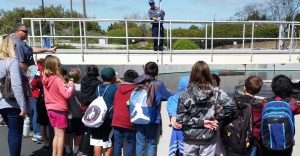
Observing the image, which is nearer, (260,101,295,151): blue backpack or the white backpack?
(260,101,295,151): blue backpack

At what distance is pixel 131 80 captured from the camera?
4.78 meters

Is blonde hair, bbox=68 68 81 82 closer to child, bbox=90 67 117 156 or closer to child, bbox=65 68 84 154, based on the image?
child, bbox=65 68 84 154

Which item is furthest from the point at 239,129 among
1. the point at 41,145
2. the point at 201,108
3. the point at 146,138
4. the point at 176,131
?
the point at 41,145

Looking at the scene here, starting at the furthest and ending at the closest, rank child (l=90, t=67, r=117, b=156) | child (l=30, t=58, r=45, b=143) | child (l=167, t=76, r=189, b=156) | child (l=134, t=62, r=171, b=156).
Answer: child (l=30, t=58, r=45, b=143) < child (l=90, t=67, r=117, b=156) < child (l=134, t=62, r=171, b=156) < child (l=167, t=76, r=189, b=156)

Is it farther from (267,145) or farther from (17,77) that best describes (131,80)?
(267,145)

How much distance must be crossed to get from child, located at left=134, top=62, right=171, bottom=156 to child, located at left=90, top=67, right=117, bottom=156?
1.20 feet

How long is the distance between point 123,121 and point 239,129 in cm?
151

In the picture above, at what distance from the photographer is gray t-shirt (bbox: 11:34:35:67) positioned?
526 centimetres

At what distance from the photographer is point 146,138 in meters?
4.38

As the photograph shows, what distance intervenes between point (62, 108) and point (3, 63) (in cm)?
93

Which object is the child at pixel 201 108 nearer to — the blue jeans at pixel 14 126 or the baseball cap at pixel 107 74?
the baseball cap at pixel 107 74

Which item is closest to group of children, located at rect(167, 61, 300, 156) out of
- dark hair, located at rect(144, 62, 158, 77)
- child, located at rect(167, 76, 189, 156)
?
child, located at rect(167, 76, 189, 156)

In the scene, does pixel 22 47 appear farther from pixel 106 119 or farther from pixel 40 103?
pixel 106 119

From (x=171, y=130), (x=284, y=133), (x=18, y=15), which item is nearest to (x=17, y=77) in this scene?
(x=171, y=130)
